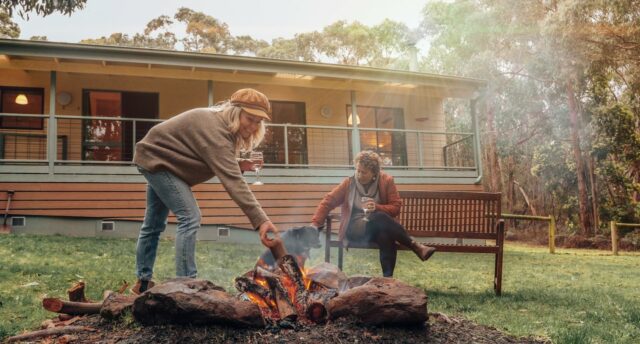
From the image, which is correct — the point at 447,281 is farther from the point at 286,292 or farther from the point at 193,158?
the point at 193,158

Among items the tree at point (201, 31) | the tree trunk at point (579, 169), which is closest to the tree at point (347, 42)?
the tree at point (201, 31)

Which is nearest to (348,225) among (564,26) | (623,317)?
(623,317)

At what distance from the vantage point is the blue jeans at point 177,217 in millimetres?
3105

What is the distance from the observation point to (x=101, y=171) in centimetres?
995

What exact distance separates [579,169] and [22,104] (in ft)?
71.2

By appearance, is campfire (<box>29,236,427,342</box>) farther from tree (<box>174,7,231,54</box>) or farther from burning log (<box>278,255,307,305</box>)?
tree (<box>174,7,231,54</box>)

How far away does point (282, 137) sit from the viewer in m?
13.0

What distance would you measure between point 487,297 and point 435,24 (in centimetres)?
2763

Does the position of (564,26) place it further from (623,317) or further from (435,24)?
(623,317)

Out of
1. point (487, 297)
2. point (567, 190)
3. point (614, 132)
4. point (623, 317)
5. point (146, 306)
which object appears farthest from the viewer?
point (567, 190)

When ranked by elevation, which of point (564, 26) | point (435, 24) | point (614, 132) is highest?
point (435, 24)

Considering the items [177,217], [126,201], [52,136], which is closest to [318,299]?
[177,217]

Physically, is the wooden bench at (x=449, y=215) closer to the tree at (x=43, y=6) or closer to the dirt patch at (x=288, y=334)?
the dirt patch at (x=288, y=334)

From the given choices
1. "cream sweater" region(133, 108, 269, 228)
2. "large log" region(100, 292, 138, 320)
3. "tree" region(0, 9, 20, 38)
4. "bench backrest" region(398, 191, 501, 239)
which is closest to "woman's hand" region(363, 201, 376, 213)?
"bench backrest" region(398, 191, 501, 239)
